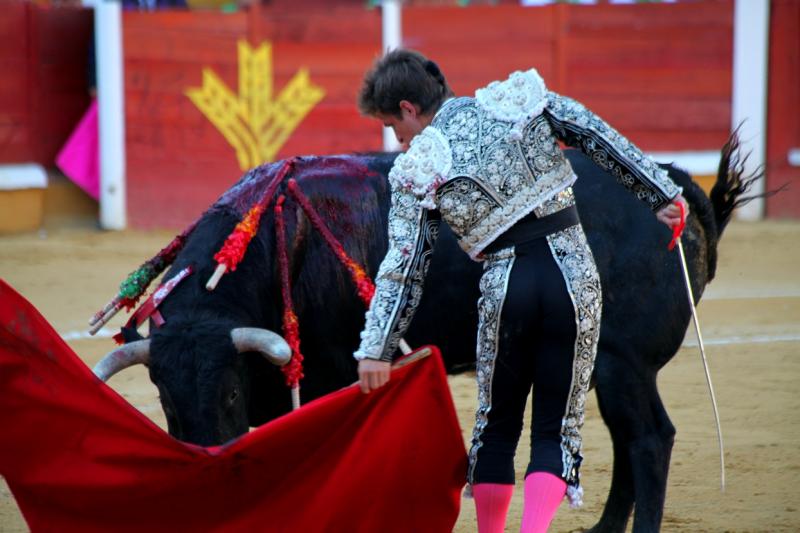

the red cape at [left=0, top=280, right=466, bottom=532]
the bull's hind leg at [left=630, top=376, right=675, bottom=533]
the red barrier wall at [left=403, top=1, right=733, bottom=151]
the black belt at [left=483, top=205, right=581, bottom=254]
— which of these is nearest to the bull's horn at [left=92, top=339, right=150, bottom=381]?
the red cape at [left=0, top=280, right=466, bottom=532]

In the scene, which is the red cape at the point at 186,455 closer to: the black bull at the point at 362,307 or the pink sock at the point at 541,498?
the black bull at the point at 362,307

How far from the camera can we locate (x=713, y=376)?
507 centimetres

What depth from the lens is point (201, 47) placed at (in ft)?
29.3

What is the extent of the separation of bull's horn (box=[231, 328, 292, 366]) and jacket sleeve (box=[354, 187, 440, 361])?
0.40m

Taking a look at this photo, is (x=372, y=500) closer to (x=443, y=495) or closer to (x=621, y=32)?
(x=443, y=495)

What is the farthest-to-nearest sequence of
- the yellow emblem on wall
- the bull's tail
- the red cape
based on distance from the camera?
the yellow emblem on wall → the bull's tail → the red cape

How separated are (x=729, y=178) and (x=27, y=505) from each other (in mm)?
2069

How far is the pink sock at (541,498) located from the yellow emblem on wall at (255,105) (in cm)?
665

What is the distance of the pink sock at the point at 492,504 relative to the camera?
2.59 metres

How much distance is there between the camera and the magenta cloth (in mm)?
8836

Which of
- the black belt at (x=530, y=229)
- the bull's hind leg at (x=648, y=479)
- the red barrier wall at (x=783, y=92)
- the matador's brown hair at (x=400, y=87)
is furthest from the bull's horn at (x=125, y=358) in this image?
the red barrier wall at (x=783, y=92)

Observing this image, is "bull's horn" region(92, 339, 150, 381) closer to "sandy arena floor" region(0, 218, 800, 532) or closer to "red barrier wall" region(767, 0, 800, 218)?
"sandy arena floor" region(0, 218, 800, 532)

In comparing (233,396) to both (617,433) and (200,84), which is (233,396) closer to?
(617,433)

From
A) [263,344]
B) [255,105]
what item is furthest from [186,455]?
[255,105]
